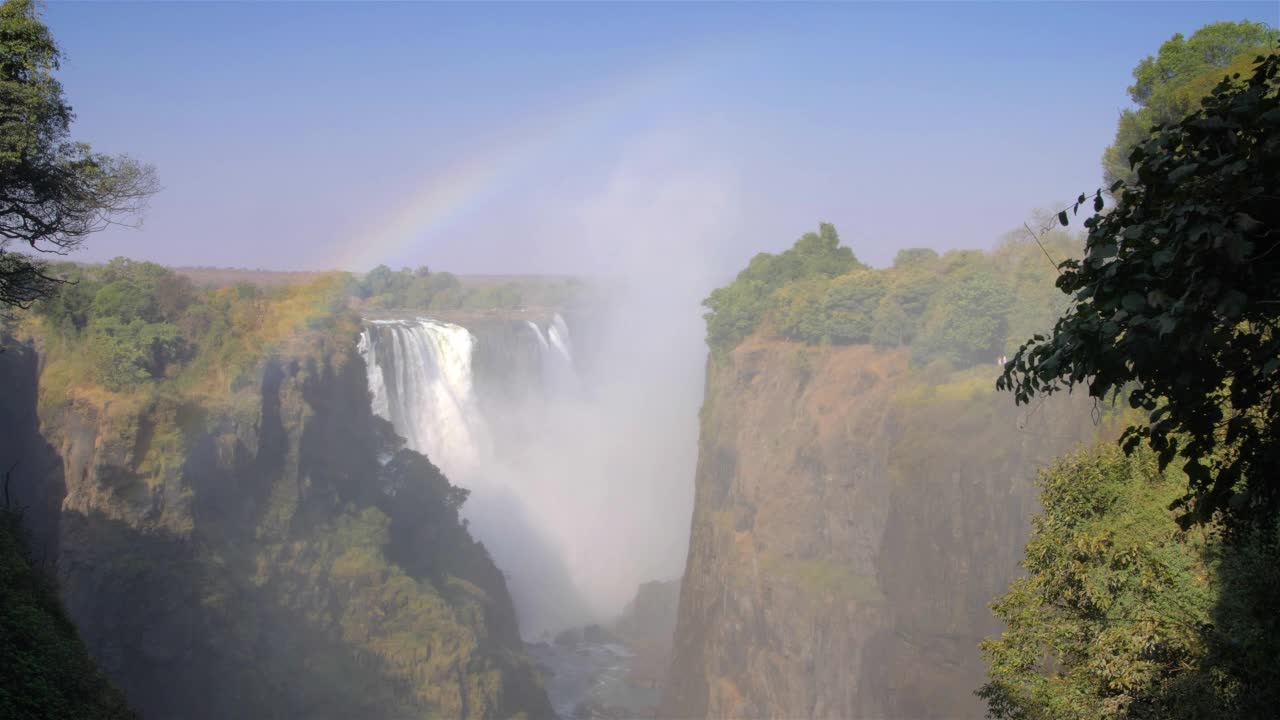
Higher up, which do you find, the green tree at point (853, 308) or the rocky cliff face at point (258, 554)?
the green tree at point (853, 308)

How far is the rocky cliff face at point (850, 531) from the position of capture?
94.6 ft

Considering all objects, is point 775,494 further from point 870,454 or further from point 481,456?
point 481,456

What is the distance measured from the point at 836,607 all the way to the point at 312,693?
1789cm

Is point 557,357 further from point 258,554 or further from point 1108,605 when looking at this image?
point 1108,605

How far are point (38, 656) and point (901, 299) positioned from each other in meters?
33.4

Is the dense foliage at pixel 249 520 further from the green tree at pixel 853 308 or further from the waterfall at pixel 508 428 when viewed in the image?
the green tree at pixel 853 308

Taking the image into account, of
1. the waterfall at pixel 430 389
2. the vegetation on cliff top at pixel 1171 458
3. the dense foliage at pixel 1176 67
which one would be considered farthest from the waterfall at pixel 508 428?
the vegetation on cliff top at pixel 1171 458

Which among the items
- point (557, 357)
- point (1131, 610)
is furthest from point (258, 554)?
point (557, 357)

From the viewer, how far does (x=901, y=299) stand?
124 ft

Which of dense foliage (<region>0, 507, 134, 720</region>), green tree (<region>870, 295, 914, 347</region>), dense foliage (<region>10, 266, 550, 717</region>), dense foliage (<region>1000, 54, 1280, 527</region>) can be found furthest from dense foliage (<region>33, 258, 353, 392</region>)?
dense foliage (<region>1000, 54, 1280, 527</region>)

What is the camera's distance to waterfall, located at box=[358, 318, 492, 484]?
4503cm

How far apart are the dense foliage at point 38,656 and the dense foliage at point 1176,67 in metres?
22.0

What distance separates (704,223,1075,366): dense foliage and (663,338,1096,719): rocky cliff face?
107cm

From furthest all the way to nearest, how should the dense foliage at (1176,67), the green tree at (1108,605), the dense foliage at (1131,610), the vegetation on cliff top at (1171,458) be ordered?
the dense foliage at (1176,67), the green tree at (1108,605), the dense foliage at (1131,610), the vegetation on cliff top at (1171,458)
